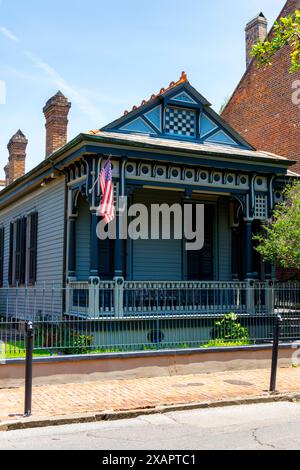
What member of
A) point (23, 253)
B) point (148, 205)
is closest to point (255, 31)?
point (148, 205)

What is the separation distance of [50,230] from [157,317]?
483 cm

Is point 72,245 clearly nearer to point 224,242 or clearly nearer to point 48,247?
point 48,247

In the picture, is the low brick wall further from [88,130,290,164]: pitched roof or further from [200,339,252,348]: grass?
[88,130,290,164]: pitched roof

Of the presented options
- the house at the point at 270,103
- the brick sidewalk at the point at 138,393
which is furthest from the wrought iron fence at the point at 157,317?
the house at the point at 270,103

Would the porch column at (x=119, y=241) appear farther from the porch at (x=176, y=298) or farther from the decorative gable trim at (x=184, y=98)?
the decorative gable trim at (x=184, y=98)

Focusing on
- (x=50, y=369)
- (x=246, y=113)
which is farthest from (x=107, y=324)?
(x=246, y=113)

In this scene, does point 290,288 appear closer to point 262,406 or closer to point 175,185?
point 175,185

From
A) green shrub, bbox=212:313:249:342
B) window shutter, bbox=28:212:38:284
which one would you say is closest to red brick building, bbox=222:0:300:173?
green shrub, bbox=212:313:249:342

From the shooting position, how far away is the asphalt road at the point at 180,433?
6.36 m

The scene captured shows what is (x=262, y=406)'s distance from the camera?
8.84m

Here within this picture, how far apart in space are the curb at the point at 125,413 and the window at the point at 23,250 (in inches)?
339

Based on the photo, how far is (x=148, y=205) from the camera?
50.3 ft

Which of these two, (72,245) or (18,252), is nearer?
(72,245)
